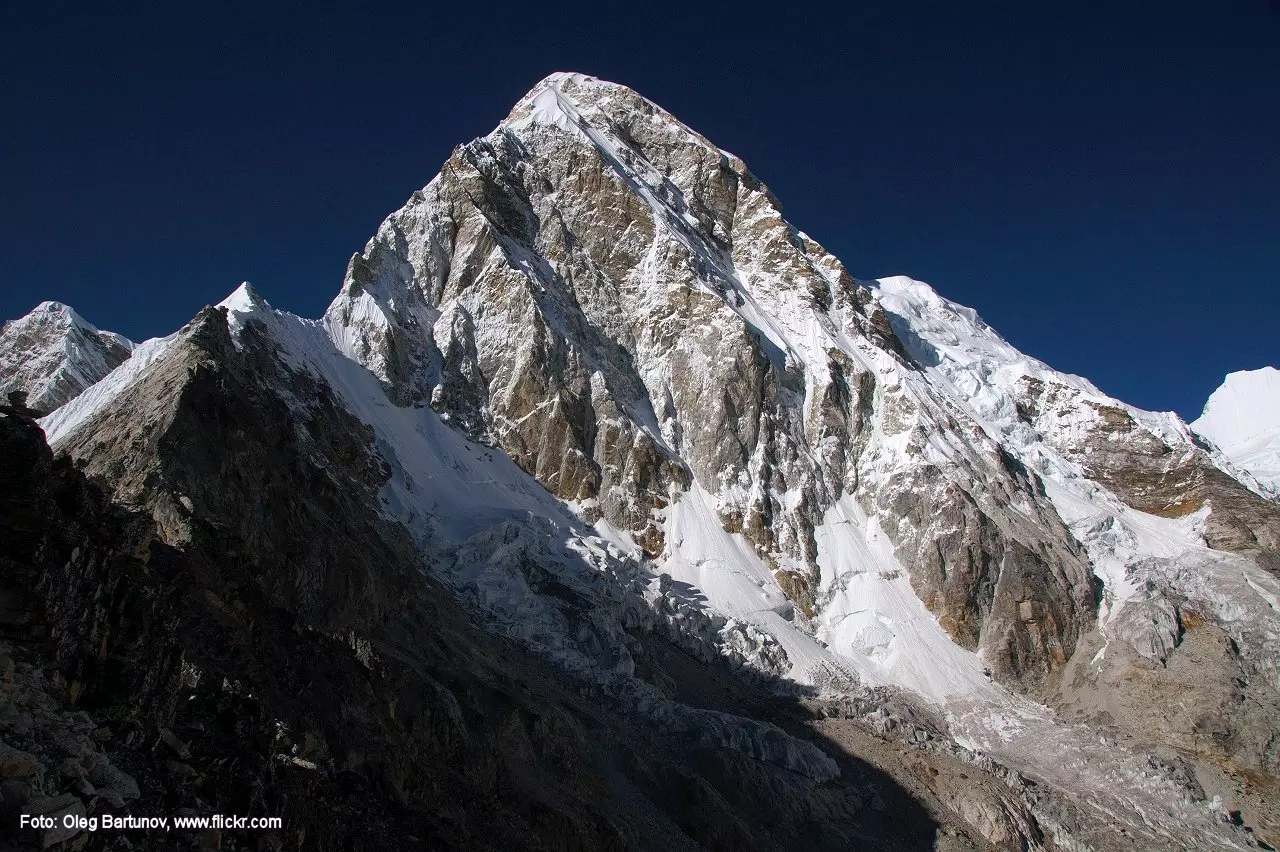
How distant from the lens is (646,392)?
96.6m

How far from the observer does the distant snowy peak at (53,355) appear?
66438 millimetres

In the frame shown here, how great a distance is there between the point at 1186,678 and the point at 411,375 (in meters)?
81.3

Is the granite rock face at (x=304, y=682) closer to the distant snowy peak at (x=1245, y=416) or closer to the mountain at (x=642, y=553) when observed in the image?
the mountain at (x=642, y=553)

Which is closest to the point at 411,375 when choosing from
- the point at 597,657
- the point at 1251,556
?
the point at 597,657

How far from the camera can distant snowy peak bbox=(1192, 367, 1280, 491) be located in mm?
139087

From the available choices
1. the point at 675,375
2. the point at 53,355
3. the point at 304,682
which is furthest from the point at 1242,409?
the point at 53,355

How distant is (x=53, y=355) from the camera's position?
7075cm

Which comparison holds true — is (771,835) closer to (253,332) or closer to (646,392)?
(253,332)

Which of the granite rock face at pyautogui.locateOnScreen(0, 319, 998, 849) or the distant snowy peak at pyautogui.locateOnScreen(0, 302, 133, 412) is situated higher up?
the distant snowy peak at pyautogui.locateOnScreen(0, 302, 133, 412)

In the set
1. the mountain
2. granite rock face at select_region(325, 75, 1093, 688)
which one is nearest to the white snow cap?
the mountain

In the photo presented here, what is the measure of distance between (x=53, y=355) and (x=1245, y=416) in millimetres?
205039

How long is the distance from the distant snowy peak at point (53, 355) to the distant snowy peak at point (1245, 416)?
174752mm

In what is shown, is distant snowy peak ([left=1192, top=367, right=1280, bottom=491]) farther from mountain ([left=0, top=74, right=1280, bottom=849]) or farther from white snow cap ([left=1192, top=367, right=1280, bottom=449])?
mountain ([left=0, top=74, right=1280, bottom=849])

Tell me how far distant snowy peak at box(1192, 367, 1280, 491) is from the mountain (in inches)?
2121
